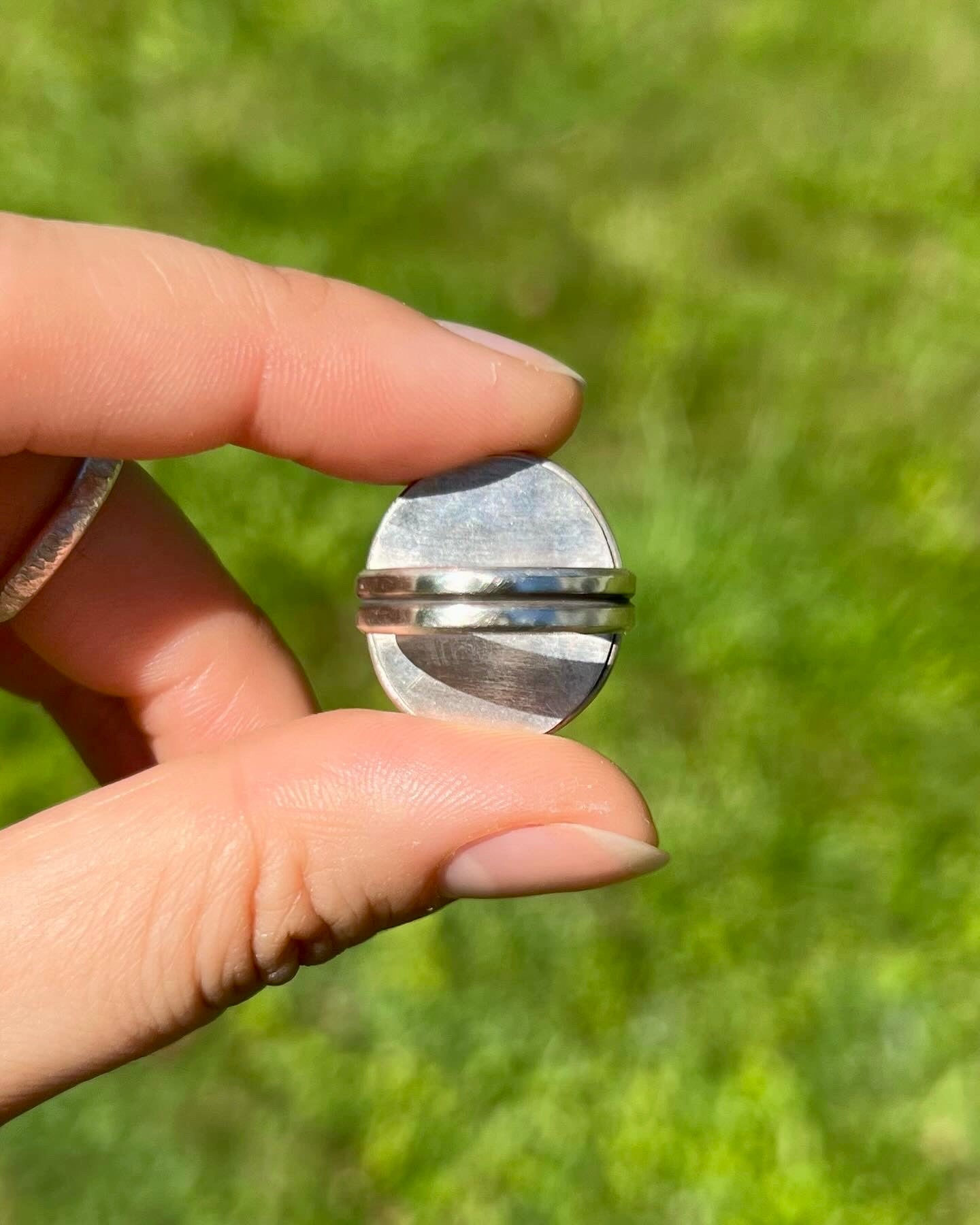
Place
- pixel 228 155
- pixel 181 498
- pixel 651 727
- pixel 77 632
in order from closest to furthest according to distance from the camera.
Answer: pixel 77 632 < pixel 651 727 < pixel 181 498 < pixel 228 155

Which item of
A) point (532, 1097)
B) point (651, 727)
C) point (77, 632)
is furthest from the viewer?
point (651, 727)

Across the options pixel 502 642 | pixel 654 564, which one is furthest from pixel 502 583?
pixel 654 564

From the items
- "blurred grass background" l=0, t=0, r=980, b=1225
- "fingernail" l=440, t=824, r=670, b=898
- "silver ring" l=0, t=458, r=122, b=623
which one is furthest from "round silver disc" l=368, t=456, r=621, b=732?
"blurred grass background" l=0, t=0, r=980, b=1225

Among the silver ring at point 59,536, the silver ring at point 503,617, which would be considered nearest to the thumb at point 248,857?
the silver ring at point 503,617

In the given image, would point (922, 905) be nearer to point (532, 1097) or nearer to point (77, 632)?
point (532, 1097)

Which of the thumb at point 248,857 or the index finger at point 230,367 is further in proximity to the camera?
the index finger at point 230,367

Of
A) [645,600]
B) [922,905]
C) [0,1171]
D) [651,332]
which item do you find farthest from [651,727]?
[0,1171]

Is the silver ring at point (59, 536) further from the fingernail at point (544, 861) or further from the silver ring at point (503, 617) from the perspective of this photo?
the fingernail at point (544, 861)

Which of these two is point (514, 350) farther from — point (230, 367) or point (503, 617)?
point (503, 617)
